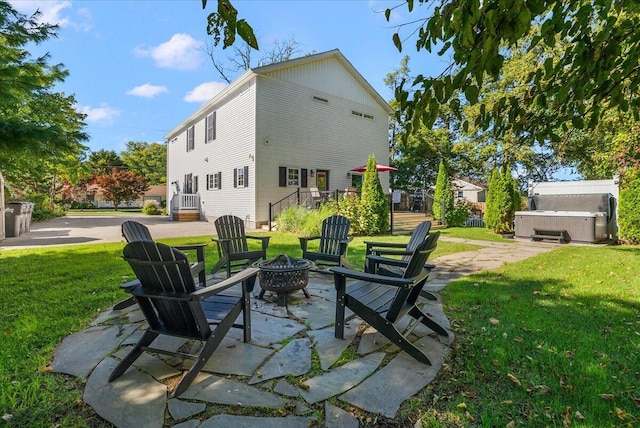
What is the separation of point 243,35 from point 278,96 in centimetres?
1343

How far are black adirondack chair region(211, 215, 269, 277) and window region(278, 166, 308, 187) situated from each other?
9032 mm

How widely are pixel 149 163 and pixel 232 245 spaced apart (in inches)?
1715

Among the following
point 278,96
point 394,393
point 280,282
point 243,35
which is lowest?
point 394,393

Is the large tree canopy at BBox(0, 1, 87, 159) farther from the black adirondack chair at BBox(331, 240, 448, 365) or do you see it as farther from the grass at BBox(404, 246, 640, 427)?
the grass at BBox(404, 246, 640, 427)

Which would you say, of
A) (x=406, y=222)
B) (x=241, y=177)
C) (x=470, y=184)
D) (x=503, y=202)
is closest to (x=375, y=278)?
(x=503, y=202)

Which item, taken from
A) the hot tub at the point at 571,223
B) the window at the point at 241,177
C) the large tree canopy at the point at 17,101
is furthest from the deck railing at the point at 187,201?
the hot tub at the point at 571,223

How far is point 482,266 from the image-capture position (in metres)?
5.98

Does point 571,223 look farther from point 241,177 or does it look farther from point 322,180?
point 241,177

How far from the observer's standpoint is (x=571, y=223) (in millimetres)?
8961

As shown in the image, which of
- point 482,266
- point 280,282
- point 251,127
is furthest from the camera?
point 251,127

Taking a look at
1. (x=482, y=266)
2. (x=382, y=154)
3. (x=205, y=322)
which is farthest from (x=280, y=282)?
(x=382, y=154)

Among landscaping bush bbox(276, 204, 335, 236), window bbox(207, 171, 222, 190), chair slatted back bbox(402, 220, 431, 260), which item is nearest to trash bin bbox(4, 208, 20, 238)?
window bbox(207, 171, 222, 190)

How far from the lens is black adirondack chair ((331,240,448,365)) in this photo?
2453mm

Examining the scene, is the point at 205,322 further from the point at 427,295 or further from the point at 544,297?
the point at 544,297
